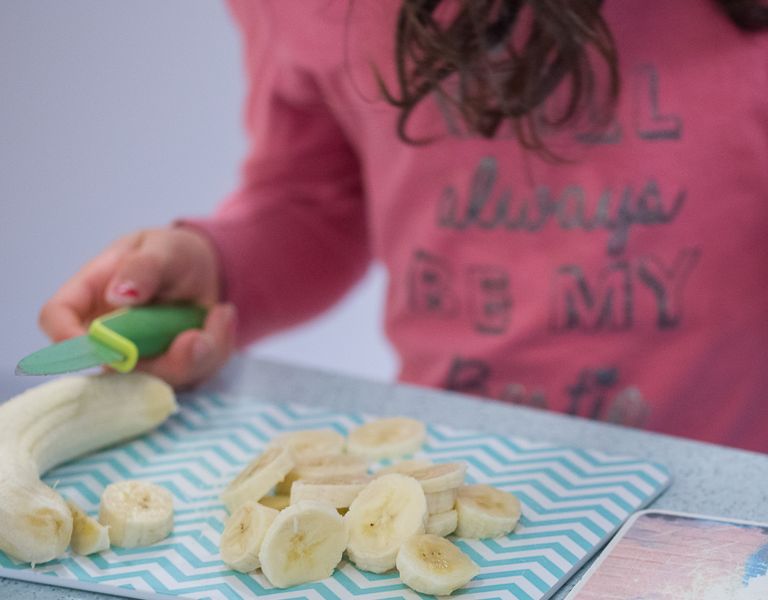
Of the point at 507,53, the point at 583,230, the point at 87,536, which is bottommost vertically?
the point at 87,536

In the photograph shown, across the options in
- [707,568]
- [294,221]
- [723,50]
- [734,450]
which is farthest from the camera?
[294,221]

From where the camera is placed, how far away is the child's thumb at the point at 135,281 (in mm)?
745

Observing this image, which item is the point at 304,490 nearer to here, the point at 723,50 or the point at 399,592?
the point at 399,592

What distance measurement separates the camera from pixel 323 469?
1.99ft

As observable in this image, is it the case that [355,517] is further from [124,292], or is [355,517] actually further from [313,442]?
[124,292]

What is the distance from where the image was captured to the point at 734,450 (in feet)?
2.14

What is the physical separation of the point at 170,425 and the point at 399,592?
0.25 meters

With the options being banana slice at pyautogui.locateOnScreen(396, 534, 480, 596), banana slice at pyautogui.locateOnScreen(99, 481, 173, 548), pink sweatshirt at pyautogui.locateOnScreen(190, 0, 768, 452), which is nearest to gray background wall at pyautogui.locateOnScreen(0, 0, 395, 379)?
pink sweatshirt at pyautogui.locateOnScreen(190, 0, 768, 452)

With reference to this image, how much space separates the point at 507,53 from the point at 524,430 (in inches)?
9.8

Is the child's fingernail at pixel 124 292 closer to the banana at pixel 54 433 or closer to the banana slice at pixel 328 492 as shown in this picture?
the banana at pixel 54 433

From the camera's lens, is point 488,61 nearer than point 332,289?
Yes

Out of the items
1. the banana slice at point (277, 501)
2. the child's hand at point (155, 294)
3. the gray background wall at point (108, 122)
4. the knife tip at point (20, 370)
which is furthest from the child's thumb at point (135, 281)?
the gray background wall at point (108, 122)

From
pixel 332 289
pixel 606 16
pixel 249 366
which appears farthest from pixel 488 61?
pixel 332 289

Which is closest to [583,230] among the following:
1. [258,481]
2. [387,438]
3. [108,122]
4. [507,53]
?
[507,53]
